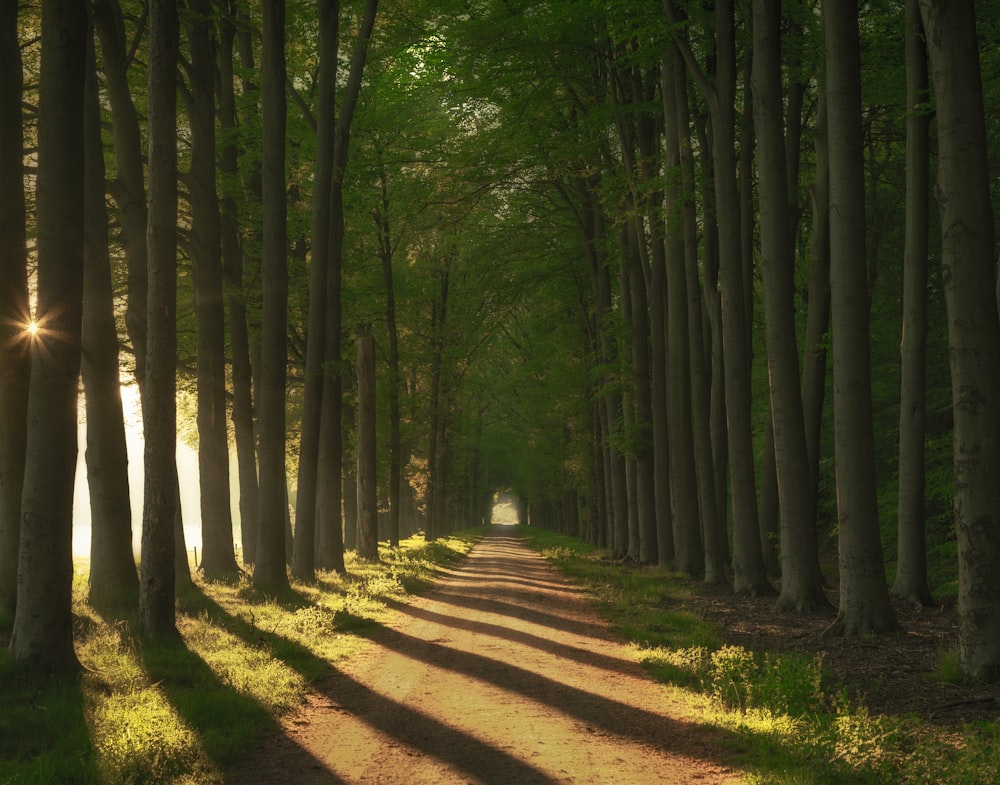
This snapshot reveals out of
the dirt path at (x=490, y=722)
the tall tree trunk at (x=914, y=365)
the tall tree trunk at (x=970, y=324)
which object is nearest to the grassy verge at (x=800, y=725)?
the dirt path at (x=490, y=722)

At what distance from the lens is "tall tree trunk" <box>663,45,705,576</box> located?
18844 millimetres

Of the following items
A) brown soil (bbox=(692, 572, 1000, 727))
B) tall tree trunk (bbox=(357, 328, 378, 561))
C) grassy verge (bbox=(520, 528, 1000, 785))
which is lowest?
brown soil (bbox=(692, 572, 1000, 727))

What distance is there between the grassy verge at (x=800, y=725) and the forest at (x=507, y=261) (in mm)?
1811

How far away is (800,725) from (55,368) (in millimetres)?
7173

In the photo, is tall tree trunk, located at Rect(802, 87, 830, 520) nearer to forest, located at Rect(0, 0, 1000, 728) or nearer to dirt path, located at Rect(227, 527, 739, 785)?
forest, located at Rect(0, 0, 1000, 728)

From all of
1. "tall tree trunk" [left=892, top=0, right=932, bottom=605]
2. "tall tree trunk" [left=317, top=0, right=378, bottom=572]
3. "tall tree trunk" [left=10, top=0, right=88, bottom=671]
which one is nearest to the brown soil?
"tall tree trunk" [left=892, top=0, right=932, bottom=605]

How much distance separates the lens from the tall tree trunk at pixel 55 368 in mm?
8273

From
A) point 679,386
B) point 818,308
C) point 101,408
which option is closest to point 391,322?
point 679,386

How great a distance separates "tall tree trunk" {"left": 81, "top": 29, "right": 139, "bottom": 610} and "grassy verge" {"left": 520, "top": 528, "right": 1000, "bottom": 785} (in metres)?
7.35

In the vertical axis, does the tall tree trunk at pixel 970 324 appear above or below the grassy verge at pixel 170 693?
above

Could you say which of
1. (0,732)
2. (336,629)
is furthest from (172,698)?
(336,629)

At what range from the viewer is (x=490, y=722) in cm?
750

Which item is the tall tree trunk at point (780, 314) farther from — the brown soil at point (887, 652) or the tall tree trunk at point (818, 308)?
the tall tree trunk at point (818, 308)

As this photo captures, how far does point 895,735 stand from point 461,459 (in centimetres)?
4615
